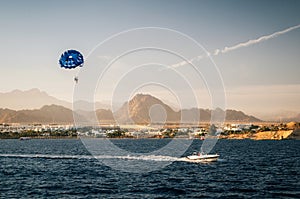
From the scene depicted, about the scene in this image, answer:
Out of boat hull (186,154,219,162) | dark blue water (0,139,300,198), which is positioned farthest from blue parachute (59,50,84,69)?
A: boat hull (186,154,219,162)

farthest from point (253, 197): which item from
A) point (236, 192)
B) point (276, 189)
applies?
point (276, 189)

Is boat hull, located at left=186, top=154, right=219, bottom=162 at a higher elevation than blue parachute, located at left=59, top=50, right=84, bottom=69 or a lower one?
lower

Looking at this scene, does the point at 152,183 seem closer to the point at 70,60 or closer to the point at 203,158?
the point at 70,60

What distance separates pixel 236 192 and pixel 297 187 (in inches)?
496

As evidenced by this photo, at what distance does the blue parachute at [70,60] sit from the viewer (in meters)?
76.8

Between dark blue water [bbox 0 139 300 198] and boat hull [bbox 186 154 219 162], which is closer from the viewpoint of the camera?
dark blue water [bbox 0 139 300 198]

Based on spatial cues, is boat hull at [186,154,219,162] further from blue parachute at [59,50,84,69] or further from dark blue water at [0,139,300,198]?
blue parachute at [59,50,84,69]

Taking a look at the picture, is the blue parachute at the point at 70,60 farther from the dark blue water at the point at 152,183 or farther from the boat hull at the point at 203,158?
the boat hull at the point at 203,158

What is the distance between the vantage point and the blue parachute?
76750 mm

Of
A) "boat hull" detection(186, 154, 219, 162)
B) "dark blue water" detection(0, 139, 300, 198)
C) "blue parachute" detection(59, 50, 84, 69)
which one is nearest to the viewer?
"dark blue water" detection(0, 139, 300, 198)

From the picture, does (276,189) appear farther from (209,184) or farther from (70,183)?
(70,183)

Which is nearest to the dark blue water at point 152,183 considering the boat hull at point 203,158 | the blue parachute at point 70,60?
the boat hull at point 203,158

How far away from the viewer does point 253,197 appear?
63.0m

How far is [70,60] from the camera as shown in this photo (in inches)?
3031
